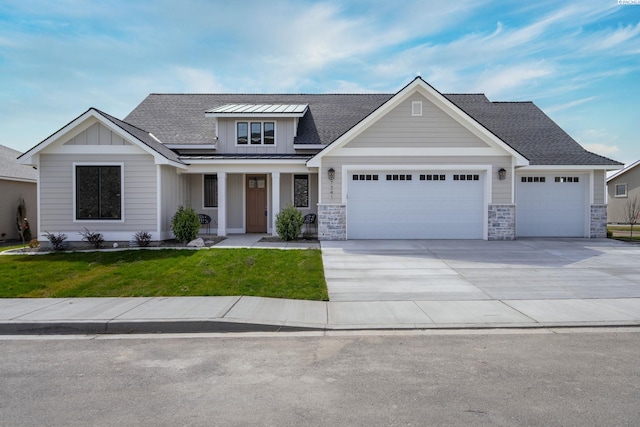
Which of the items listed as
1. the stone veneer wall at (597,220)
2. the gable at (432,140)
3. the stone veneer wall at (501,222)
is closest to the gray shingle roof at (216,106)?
the gable at (432,140)

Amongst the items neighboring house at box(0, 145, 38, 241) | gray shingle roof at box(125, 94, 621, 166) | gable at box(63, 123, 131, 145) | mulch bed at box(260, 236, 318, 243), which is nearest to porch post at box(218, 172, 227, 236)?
mulch bed at box(260, 236, 318, 243)

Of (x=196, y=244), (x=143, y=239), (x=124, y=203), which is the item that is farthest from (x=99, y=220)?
(x=196, y=244)

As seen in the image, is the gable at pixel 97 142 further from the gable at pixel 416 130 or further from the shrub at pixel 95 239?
the gable at pixel 416 130

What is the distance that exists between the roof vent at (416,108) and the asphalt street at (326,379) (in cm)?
1046

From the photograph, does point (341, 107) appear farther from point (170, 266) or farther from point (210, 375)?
point (210, 375)

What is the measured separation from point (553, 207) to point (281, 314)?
13891 mm

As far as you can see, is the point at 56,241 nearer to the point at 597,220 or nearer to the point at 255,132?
the point at 255,132

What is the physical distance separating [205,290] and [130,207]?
7527 mm

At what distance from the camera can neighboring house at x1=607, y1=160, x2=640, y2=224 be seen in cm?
2909

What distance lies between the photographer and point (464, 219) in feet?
52.2

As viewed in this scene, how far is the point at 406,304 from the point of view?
8.08 meters

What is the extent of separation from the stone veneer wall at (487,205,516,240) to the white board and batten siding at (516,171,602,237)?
161 centimetres

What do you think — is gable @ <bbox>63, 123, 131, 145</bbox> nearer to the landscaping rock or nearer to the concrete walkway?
the landscaping rock

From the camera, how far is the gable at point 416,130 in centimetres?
1568
